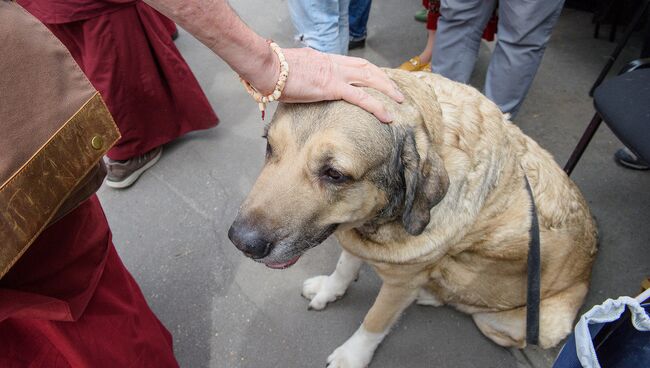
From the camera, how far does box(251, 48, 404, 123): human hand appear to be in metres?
1.45

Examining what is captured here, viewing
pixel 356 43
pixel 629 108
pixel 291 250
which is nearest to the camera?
pixel 291 250

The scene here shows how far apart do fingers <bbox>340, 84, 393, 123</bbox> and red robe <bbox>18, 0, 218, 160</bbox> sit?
6.91 ft

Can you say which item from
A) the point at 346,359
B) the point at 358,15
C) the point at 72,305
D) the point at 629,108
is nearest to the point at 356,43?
the point at 358,15

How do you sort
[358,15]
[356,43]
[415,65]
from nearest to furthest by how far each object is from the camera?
[415,65], [358,15], [356,43]

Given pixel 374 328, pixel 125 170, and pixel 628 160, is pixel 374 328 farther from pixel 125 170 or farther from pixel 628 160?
pixel 628 160

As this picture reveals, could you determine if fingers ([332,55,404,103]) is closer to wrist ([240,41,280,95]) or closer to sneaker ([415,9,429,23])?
wrist ([240,41,280,95])

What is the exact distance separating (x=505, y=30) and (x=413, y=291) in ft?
6.87

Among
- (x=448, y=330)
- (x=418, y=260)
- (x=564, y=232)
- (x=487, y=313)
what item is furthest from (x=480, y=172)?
(x=448, y=330)

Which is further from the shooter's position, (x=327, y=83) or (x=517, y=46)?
(x=517, y=46)

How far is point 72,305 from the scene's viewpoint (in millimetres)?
1393

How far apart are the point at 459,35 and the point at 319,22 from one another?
1.18 metres

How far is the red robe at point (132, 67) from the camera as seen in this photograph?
274 cm

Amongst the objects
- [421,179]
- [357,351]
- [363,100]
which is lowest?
[357,351]

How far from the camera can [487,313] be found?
2354 millimetres
